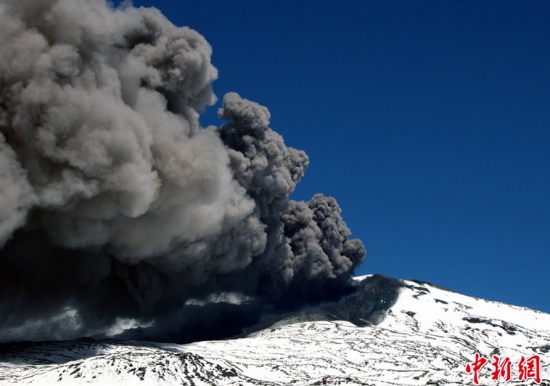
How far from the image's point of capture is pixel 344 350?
81.4 metres

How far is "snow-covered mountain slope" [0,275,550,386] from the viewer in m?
53.7

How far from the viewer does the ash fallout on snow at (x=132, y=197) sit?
183 feet

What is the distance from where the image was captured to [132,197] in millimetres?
60031

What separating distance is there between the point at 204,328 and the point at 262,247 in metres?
13.9

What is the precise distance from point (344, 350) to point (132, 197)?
34242mm

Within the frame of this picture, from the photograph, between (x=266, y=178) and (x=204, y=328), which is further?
(x=204, y=328)

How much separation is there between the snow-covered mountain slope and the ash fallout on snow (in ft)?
22.0

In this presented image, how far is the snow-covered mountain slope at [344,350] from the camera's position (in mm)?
53656

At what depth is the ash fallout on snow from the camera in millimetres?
55688

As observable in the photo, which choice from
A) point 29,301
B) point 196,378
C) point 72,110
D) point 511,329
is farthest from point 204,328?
point 511,329

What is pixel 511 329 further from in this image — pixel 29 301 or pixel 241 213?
pixel 29 301

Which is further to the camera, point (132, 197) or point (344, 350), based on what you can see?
point (344, 350)

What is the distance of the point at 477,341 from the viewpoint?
9962cm

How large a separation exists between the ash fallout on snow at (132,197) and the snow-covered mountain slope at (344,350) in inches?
264
